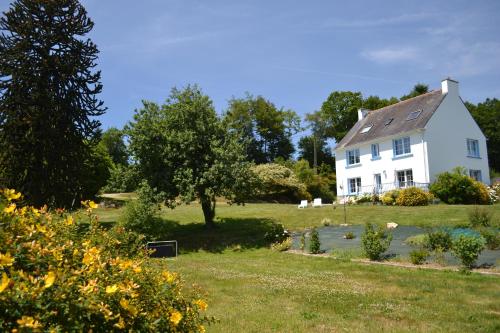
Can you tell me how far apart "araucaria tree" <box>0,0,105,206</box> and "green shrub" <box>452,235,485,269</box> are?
1617 centimetres

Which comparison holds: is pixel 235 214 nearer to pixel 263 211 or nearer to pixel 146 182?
pixel 263 211

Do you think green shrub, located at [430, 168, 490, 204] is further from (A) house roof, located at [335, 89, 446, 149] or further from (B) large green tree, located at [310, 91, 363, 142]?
(B) large green tree, located at [310, 91, 363, 142]

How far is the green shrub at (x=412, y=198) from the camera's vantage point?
28.5m

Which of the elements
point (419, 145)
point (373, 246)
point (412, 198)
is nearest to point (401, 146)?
point (419, 145)

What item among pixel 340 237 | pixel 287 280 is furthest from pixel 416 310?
pixel 340 237

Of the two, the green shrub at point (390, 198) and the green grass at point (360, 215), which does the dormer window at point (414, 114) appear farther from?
the green grass at point (360, 215)

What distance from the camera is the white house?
109 feet

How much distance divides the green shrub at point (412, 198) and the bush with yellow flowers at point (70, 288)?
27058 mm

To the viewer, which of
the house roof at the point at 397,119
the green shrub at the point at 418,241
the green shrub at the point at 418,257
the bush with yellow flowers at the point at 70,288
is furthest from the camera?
the house roof at the point at 397,119

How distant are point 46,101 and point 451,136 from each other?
99.5ft

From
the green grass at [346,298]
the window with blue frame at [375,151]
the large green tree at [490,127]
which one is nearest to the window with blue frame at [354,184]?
the window with blue frame at [375,151]

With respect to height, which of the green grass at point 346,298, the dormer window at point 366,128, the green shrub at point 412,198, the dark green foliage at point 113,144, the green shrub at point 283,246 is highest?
the dark green foliage at point 113,144

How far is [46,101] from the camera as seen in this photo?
1989 cm

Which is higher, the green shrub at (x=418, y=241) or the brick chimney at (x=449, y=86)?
the brick chimney at (x=449, y=86)
